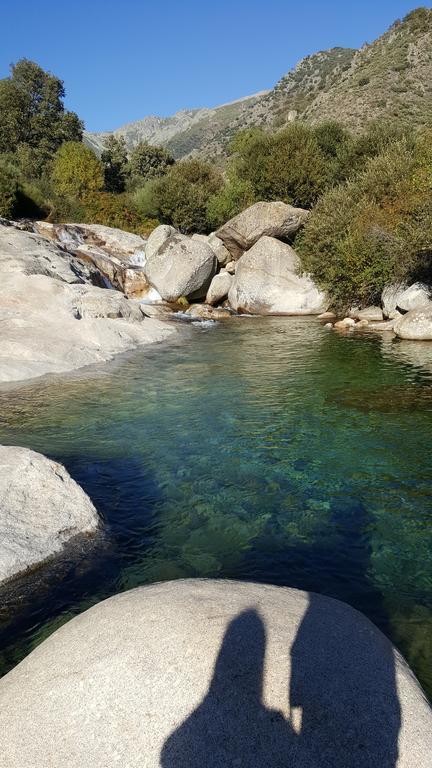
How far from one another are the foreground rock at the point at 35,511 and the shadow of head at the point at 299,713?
9.78ft

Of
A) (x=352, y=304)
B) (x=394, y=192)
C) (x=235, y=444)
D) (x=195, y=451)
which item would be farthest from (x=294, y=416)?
(x=394, y=192)

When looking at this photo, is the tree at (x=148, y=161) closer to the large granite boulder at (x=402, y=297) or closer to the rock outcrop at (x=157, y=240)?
the rock outcrop at (x=157, y=240)

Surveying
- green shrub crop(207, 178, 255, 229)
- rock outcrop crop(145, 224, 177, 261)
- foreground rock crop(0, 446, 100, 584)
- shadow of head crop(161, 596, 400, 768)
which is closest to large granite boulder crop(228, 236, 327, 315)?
rock outcrop crop(145, 224, 177, 261)

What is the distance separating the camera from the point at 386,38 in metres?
84.9

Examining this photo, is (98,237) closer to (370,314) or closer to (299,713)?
(370,314)

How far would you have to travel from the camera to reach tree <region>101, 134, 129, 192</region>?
54.6 meters

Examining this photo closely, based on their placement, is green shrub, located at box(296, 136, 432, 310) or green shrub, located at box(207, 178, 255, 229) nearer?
green shrub, located at box(296, 136, 432, 310)

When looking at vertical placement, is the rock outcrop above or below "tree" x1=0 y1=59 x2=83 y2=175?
below

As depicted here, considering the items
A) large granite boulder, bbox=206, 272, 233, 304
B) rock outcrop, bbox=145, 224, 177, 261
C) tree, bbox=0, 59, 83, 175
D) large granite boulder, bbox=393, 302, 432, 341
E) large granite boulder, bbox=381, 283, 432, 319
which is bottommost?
large granite boulder, bbox=393, 302, 432, 341

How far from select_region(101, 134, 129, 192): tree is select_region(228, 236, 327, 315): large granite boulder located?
29.9 metres

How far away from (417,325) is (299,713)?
20.1 metres

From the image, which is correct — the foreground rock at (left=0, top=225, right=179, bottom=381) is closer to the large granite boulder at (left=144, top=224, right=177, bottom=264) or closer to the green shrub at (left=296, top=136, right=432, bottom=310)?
the large granite boulder at (left=144, top=224, right=177, bottom=264)

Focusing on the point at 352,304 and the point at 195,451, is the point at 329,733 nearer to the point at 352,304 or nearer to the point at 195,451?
the point at 195,451

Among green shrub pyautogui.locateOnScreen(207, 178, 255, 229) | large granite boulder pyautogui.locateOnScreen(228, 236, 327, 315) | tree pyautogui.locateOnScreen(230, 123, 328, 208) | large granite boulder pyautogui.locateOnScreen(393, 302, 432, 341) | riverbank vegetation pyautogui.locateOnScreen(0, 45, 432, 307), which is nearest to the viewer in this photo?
large granite boulder pyautogui.locateOnScreen(393, 302, 432, 341)
